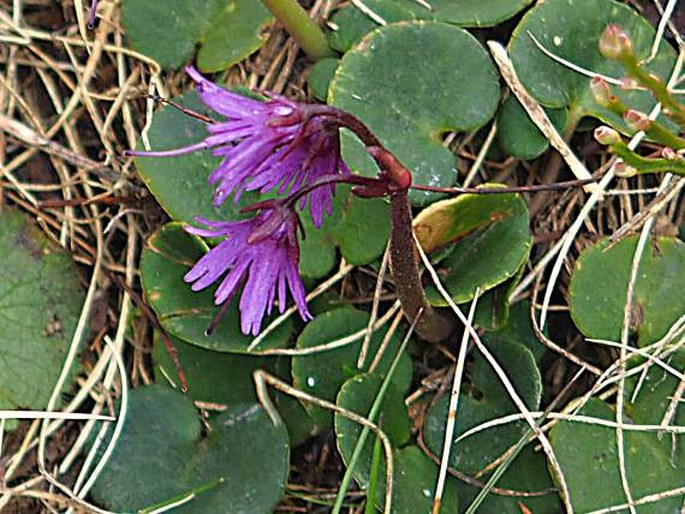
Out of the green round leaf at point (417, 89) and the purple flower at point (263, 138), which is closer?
the purple flower at point (263, 138)

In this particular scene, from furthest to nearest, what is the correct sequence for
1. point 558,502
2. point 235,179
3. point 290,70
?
point 290,70, point 558,502, point 235,179

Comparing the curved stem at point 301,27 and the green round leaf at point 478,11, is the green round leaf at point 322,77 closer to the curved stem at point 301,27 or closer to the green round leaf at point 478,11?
the curved stem at point 301,27

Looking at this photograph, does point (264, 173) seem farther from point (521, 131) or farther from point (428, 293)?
point (521, 131)

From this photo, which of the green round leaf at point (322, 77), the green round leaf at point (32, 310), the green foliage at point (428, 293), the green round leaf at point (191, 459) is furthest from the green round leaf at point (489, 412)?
the green round leaf at point (32, 310)

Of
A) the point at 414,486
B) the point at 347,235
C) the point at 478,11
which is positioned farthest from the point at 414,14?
the point at 414,486

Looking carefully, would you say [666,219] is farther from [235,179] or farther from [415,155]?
[235,179]

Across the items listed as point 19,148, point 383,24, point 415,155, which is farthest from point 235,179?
point 19,148
